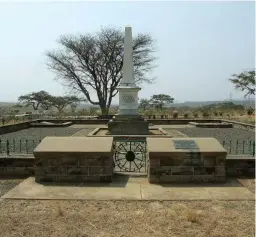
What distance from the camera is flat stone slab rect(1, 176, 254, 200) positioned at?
634 centimetres

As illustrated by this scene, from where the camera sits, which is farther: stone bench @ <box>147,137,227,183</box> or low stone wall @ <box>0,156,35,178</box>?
low stone wall @ <box>0,156,35,178</box>

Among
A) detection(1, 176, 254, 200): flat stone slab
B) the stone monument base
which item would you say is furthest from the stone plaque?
detection(1, 176, 254, 200): flat stone slab

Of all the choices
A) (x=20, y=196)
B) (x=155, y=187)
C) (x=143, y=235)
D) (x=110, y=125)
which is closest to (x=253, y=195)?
(x=155, y=187)

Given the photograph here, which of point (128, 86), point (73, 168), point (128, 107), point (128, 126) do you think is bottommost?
point (128, 126)

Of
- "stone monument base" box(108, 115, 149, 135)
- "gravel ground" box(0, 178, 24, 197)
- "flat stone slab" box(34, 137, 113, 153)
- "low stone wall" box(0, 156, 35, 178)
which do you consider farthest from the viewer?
"stone monument base" box(108, 115, 149, 135)

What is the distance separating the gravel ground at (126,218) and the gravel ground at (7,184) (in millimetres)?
964

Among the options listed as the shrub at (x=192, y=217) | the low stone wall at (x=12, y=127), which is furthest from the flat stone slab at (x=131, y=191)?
the low stone wall at (x=12, y=127)

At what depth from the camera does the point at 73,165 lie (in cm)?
754

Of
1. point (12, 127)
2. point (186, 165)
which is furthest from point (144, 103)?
point (186, 165)

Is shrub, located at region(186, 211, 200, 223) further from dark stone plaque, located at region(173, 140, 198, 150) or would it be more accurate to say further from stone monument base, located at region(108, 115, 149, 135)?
stone monument base, located at region(108, 115, 149, 135)

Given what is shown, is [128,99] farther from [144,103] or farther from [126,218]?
[144,103]

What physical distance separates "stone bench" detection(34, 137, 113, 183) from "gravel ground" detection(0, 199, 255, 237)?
4.65 feet

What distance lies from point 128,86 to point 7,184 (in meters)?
12.6

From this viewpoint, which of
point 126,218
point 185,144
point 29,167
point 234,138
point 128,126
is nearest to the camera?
point 126,218
